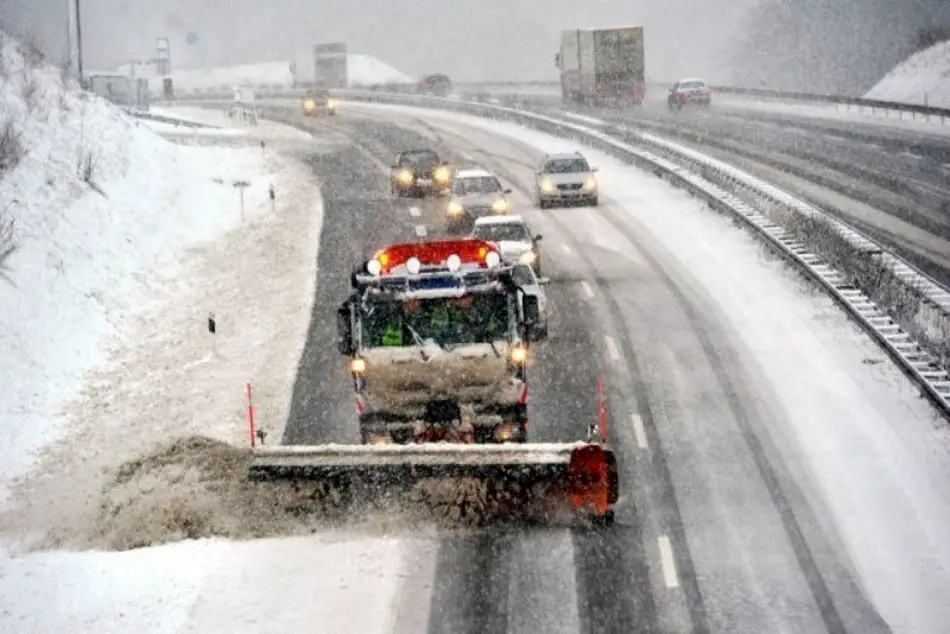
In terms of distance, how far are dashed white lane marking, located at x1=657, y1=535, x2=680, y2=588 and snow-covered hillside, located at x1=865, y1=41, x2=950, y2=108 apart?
2004 inches

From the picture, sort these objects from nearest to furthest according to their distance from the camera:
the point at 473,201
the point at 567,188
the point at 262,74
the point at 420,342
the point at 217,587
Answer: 1. the point at 217,587
2. the point at 420,342
3. the point at 473,201
4. the point at 567,188
5. the point at 262,74

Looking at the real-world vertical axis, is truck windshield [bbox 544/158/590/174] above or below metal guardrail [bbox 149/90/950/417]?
above

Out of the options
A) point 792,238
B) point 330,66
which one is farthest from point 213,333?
point 330,66

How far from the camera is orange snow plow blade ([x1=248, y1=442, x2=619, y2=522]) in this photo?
508 inches

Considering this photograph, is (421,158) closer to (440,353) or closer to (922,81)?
(440,353)

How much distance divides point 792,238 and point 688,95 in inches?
1533

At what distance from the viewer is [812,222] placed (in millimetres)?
28422

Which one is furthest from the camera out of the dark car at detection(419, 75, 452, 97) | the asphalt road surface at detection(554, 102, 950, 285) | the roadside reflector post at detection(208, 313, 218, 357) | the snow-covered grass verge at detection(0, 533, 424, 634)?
the dark car at detection(419, 75, 452, 97)

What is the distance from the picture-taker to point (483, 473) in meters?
12.9

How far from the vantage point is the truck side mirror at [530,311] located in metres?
14.2

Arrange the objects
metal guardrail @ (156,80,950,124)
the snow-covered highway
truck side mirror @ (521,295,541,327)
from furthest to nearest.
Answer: metal guardrail @ (156,80,950,124)
truck side mirror @ (521,295,541,327)
the snow-covered highway

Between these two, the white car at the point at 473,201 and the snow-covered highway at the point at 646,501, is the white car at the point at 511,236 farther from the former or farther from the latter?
the white car at the point at 473,201

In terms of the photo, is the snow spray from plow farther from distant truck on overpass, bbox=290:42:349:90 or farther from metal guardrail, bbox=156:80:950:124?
distant truck on overpass, bbox=290:42:349:90

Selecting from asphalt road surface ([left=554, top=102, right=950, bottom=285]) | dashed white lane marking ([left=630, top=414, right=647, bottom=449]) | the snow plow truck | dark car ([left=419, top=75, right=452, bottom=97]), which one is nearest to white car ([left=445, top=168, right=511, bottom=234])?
asphalt road surface ([left=554, top=102, right=950, bottom=285])
